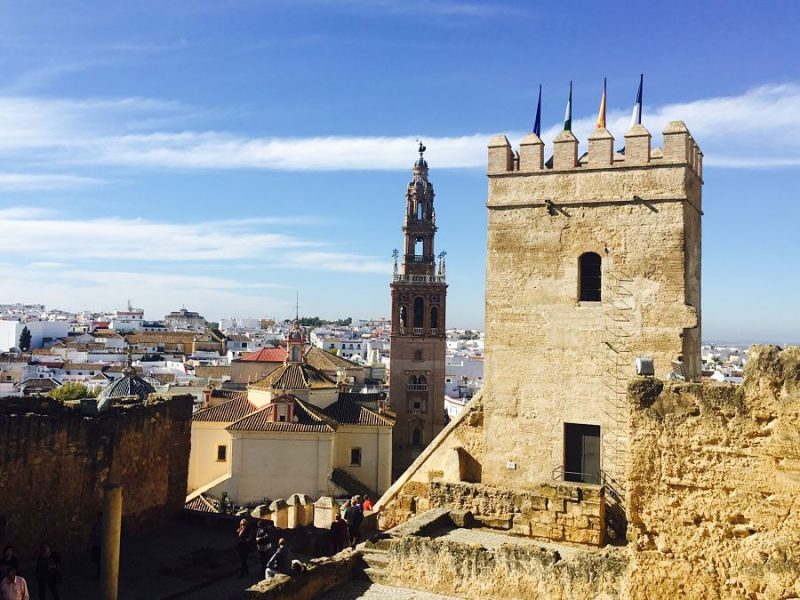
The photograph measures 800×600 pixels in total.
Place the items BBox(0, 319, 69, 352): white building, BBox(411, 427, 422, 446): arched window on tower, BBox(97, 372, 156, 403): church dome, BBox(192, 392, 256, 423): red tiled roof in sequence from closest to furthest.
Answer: BBox(97, 372, 156, 403): church dome
BBox(192, 392, 256, 423): red tiled roof
BBox(411, 427, 422, 446): arched window on tower
BBox(0, 319, 69, 352): white building

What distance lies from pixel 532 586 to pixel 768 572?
3.58 m

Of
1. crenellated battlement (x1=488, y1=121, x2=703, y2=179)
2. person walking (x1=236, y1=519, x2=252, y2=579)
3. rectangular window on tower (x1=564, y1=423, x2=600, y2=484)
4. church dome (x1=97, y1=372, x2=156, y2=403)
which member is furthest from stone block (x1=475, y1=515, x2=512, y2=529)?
church dome (x1=97, y1=372, x2=156, y2=403)

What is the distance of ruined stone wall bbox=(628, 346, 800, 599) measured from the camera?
20.3ft

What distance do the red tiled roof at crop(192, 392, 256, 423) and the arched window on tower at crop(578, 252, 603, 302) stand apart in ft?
73.3

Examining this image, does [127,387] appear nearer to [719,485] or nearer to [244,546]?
[244,546]

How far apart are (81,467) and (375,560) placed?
5199 mm

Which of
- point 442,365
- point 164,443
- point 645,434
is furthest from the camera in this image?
point 442,365

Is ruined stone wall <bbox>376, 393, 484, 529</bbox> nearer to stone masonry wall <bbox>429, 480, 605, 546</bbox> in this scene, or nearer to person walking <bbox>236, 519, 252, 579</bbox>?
stone masonry wall <bbox>429, 480, 605, 546</bbox>

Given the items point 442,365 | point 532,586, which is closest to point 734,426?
point 532,586

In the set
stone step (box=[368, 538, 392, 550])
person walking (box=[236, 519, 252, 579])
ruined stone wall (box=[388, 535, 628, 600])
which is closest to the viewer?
ruined stone wall (box=[388, 535, 628, 600])

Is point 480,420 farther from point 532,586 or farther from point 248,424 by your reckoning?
point 248,424

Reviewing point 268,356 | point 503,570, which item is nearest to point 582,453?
point 503,570

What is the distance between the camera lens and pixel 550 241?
514 inches

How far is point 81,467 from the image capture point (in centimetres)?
1240
